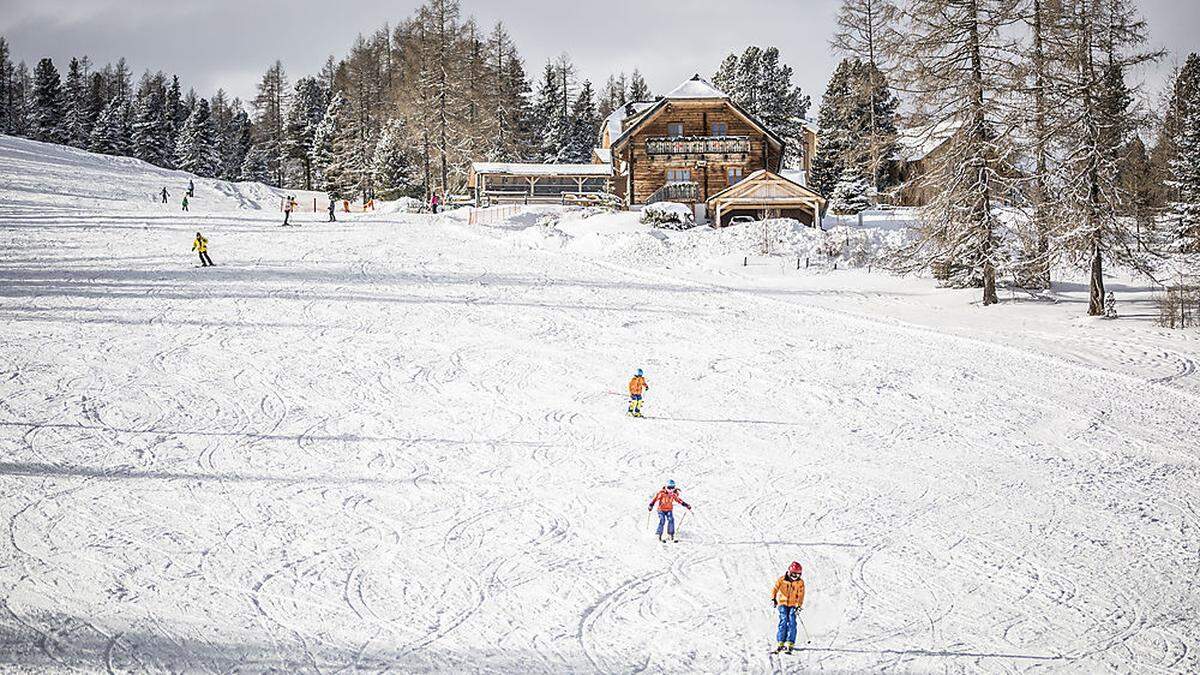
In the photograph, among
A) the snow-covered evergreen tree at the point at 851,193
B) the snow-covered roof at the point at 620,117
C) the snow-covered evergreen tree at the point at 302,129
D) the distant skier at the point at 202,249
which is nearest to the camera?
the distant skier at the point at 202,249

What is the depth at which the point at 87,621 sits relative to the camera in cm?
941

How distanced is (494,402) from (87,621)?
29.2 feet

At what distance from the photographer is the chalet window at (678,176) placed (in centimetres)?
4838

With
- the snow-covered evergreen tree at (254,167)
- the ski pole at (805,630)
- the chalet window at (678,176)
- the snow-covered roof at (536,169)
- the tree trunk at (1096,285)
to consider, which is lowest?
the ski pole at (805,630)

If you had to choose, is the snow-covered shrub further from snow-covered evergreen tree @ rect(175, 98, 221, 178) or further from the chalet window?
snow-covered evergreen tree @ rect(175, 98, 221, 178)

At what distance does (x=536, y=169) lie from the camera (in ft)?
173

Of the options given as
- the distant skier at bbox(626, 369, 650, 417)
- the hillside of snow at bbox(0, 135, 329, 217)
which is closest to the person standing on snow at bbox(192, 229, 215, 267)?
the hillside of snow at bbox(0, 135, 329, 217)

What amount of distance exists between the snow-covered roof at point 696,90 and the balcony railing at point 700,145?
253cm

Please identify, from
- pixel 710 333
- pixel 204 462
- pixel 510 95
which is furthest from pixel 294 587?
pixel 510 95

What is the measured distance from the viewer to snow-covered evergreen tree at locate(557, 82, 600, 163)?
70.6 m

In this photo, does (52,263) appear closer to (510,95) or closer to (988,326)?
(988,326)

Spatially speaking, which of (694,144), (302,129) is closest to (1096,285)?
(694,144)

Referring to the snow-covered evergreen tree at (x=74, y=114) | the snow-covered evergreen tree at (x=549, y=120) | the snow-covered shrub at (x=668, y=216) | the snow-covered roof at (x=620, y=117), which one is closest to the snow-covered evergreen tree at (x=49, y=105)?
the snow-covered evergreen tree at (x=74, y=114)

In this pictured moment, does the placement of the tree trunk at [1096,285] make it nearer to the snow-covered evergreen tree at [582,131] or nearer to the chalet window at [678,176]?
the chalet window at [678,176]
